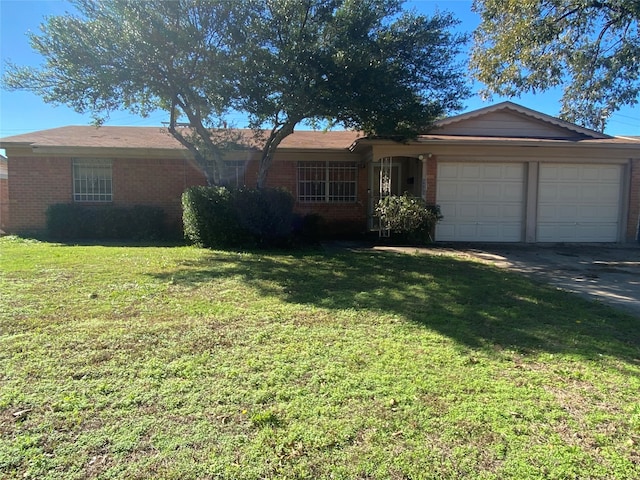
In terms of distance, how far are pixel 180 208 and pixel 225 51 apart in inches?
267

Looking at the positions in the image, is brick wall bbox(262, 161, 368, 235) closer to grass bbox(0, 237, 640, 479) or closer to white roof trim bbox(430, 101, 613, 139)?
white roof trim bbox(430, 101, 613, 139)

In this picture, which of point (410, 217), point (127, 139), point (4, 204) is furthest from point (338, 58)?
point (4, 204)

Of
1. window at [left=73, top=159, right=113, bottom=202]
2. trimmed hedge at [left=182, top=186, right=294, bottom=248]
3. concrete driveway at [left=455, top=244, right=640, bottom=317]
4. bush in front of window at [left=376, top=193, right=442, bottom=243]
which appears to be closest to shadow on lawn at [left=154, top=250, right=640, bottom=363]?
concrete driveway at [left=455, top=244, right=640, bottom=317]

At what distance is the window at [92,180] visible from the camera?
13.9 meters

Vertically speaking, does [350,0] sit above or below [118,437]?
above

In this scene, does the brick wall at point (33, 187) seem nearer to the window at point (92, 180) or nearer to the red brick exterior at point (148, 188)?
the red brick exterior at point (148, 188)

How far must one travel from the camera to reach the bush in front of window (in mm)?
11914

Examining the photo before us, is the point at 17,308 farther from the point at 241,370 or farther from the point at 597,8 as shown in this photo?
the point at 597,8

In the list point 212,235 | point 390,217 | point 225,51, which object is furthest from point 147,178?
point 390,217

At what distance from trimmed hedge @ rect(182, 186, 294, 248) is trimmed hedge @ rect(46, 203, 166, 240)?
2.90 m

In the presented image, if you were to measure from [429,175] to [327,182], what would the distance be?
3.70 metres

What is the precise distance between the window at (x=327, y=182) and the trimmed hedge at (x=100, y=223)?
4995mm

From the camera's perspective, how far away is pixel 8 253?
9.31 metres

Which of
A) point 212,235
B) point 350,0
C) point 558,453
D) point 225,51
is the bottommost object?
point 558,453
